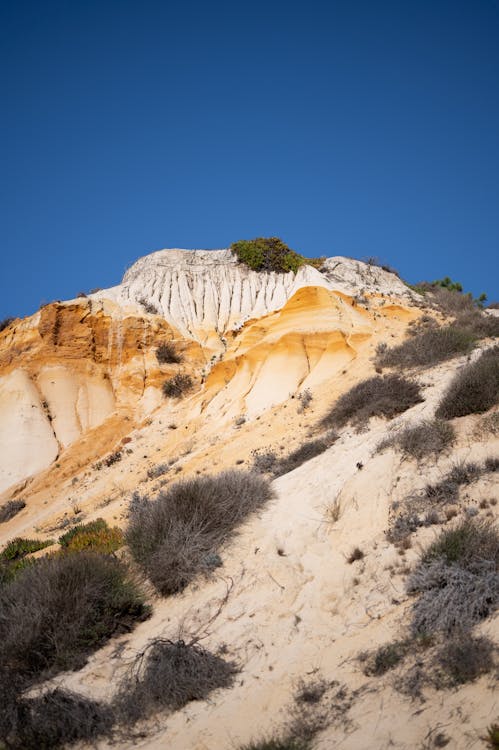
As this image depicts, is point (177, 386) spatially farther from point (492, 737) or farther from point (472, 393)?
point (492, 737)

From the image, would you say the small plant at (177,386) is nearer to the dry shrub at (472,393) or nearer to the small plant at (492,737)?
the dry shrub at (472,393)

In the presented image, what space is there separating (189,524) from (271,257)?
27.2 m

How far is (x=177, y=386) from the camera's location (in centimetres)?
2573

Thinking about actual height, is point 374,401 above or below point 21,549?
below

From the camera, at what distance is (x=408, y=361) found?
614 inches

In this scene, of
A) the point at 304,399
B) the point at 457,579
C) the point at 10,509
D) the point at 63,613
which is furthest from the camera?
the point at 10,509

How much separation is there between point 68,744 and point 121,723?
54cm

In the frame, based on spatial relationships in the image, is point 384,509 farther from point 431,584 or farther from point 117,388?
point 117,388

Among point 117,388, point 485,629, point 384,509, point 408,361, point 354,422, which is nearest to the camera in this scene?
point 485,629

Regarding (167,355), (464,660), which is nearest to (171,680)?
(464,660)

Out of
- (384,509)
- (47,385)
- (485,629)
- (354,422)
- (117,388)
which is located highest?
(47,385)

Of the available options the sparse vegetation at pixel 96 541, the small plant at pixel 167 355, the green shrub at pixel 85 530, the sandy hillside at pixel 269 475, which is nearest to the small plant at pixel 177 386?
the sandy hillside at pixel 269 475

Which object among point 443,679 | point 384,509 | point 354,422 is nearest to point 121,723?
point 443,679

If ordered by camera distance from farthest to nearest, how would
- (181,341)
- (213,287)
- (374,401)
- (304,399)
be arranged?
(213,287) → (181,341) → (304,399) → (374,401)
